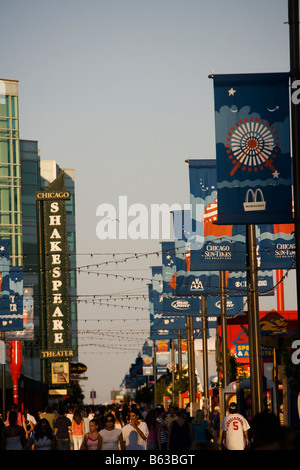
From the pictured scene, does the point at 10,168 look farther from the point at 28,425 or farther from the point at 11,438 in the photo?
the point at 11,438

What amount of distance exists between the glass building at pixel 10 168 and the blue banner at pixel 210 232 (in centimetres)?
6699

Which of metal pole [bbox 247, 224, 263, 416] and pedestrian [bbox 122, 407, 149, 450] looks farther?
metal pole [bbox 247, 224, 263, 416]

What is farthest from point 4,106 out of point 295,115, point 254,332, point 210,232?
point 295,115

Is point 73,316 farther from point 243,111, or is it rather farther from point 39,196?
point 243,111

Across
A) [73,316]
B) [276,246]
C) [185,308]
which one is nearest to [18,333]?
[185,308]

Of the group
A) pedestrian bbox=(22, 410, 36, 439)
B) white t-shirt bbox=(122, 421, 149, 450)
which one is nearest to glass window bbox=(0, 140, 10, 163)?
pedestrian bbox=(22, 410, 36, 439)

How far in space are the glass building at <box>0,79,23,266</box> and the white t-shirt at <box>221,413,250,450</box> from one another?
78559 millimetres

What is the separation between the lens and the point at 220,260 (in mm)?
30250

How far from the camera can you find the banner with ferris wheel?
51.8ft

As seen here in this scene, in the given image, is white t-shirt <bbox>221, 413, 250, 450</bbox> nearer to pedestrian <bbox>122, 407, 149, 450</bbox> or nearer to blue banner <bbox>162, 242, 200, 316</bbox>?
pedestrian <bbox>122, 407, 149, 450</bbox>

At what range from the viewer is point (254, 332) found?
928 inches

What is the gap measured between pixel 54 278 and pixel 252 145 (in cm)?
4661

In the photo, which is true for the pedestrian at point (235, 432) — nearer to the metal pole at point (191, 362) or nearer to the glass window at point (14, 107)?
the metal pole at point (191, 362)

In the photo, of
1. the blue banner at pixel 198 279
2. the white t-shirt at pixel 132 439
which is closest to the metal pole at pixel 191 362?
the blue banner at pixel 198 279
